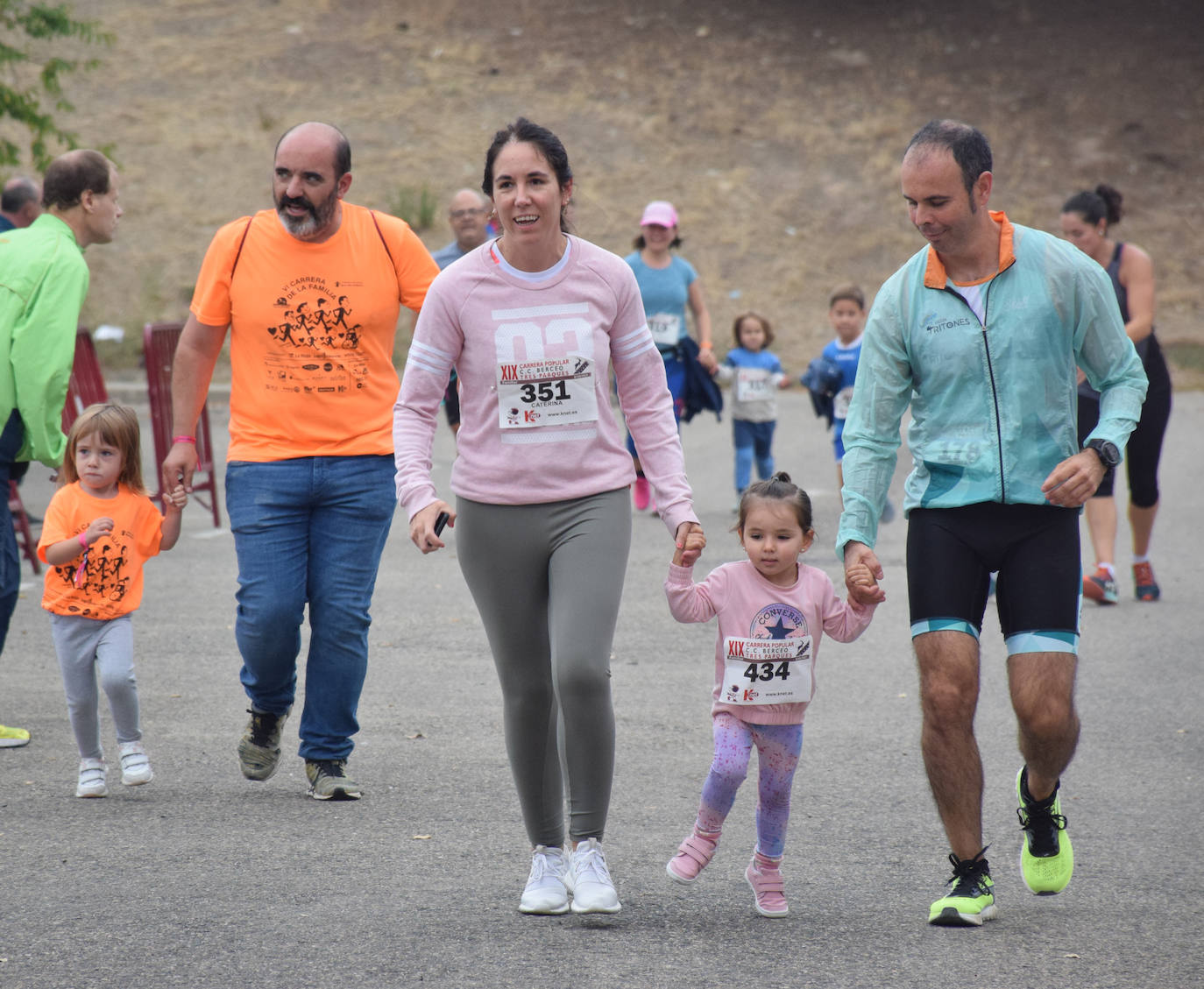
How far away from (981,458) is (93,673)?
121 inches

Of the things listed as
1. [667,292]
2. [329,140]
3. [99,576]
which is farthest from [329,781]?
[667,292]

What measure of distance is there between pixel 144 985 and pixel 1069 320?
277 cm

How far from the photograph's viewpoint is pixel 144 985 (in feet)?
12.1

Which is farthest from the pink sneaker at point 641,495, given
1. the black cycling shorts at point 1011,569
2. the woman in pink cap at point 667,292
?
the black cycling shorts at point 1011,569

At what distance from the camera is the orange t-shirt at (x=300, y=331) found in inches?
207

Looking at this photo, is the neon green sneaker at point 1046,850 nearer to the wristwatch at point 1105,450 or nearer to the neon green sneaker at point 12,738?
the wristwatch at point 1105,450

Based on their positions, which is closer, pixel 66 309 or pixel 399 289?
pixel 399 289

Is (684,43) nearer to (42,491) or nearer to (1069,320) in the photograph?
(42,491)

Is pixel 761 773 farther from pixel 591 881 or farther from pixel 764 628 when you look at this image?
pixel 591 881

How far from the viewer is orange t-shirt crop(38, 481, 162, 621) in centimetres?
548

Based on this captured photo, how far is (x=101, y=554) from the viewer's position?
5.51m

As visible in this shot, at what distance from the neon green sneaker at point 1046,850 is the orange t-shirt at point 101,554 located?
Result: 299 cm

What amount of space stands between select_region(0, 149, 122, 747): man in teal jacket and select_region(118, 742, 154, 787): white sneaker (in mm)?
772

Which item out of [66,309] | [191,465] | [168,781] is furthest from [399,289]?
[168,781]
